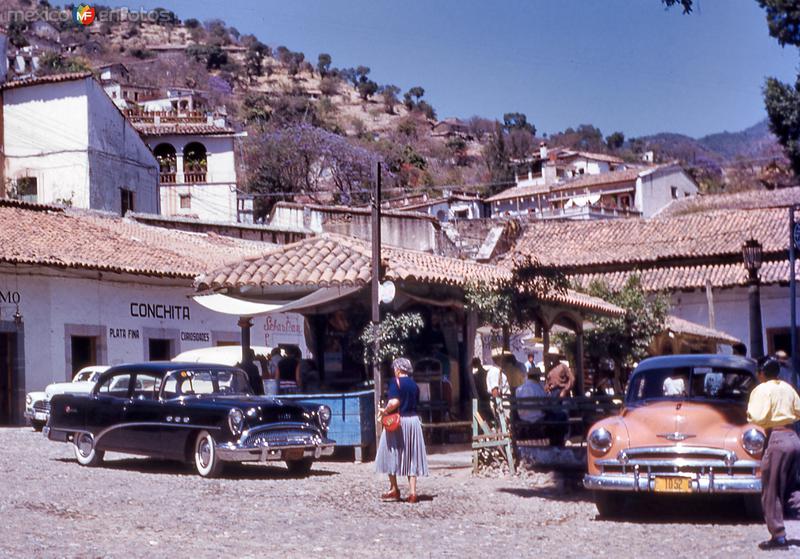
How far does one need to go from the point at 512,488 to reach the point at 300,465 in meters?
3.08

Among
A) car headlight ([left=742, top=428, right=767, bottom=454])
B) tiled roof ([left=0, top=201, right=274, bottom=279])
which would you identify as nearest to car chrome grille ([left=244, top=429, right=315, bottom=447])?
car headlight ([left=742, top=428, right=767, bottom=454])

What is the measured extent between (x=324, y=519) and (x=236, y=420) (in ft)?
11.8

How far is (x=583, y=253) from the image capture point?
4203 cm

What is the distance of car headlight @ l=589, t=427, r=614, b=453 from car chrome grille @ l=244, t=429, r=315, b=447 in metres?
4.86

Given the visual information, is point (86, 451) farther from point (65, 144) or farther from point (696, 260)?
point (65, 144)

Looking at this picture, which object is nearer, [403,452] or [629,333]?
[403,452]

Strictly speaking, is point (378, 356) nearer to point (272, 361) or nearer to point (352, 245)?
point (352, 245)

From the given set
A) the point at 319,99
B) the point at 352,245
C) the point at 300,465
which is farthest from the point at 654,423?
the point at 319,99

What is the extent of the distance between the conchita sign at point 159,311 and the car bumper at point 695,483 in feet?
67.9

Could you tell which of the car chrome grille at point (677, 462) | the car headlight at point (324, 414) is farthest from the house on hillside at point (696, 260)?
the car chrome grille at point (677, 462)

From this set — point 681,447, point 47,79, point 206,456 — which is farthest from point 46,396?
point 47,79

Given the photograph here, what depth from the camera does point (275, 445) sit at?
1527cm

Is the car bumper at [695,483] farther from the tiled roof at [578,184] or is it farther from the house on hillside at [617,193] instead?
the tiled roof at [578,184]

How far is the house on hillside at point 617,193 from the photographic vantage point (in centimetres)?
7169
